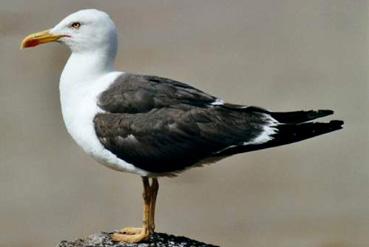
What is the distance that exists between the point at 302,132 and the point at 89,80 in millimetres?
1222

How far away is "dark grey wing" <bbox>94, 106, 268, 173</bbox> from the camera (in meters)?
7.41

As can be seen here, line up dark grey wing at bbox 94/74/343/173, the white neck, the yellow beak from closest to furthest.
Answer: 1. dark grey wing at bbox 94/74/343/173
2. the white neck
3. the yellow beak

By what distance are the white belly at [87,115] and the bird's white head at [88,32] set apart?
207mm

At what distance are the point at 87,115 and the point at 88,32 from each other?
50 centimetres

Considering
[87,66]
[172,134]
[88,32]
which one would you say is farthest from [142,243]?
[88,32]

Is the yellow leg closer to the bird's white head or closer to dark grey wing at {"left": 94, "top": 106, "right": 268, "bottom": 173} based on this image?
dark grey wing at {"left": 94, "top": 106, "right": 268, "bottom": 173}

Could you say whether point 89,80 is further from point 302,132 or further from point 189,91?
point 302,132

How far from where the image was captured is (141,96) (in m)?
7.44

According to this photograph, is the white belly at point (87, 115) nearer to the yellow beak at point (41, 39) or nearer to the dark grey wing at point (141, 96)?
the dark grey wing at point (141, 96)

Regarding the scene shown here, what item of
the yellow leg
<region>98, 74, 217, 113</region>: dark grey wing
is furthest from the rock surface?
<region>98, 74, 217, 113</region>: dark grey wing

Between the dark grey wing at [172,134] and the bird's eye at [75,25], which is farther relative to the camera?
the bird's eye at [75,25]

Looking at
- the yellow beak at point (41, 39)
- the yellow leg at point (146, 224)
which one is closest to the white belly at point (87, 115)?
the yellow leg at point (146, 224)

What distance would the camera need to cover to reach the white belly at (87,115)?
7.41 meters

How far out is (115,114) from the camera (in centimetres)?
746
